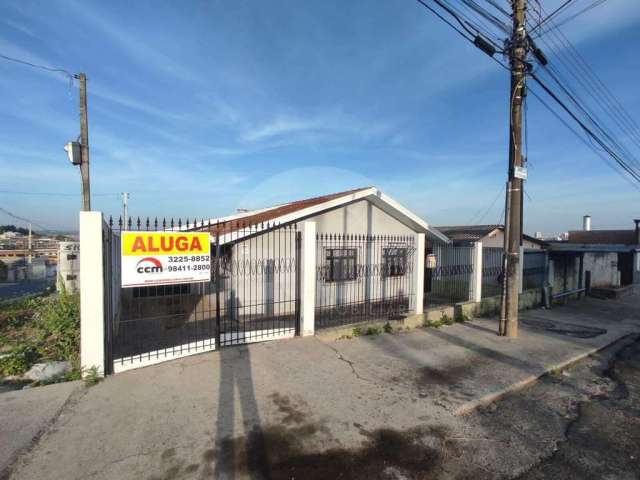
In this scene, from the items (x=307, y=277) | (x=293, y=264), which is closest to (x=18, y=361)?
(x=307, y=277)

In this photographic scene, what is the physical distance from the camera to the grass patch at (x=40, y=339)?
16.2 ft

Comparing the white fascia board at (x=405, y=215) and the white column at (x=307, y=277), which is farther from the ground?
the white fascia board at (x=405, y=215)

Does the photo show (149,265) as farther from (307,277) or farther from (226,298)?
(226,298)

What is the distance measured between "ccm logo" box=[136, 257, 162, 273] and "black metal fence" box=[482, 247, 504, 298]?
10150 millimetres

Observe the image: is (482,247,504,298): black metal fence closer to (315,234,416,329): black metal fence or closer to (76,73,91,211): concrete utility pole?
(315,234,416,329): black metal fence

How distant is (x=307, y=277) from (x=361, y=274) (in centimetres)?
486

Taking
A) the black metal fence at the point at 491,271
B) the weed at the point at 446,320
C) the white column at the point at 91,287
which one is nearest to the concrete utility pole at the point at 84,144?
the white column at the point at 91,287

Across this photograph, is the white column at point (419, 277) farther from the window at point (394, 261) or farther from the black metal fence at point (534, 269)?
the black metal fence at point (534, 269)

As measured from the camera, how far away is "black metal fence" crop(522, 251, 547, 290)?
12275 millimetres

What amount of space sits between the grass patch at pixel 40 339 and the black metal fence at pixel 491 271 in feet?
37.1

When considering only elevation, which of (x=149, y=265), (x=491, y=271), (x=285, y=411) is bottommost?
(x=285, y=411)

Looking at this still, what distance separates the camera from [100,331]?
13.5ft

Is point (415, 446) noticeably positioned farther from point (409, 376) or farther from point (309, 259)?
point (309, 259)

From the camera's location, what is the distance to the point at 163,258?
4.74 metres
